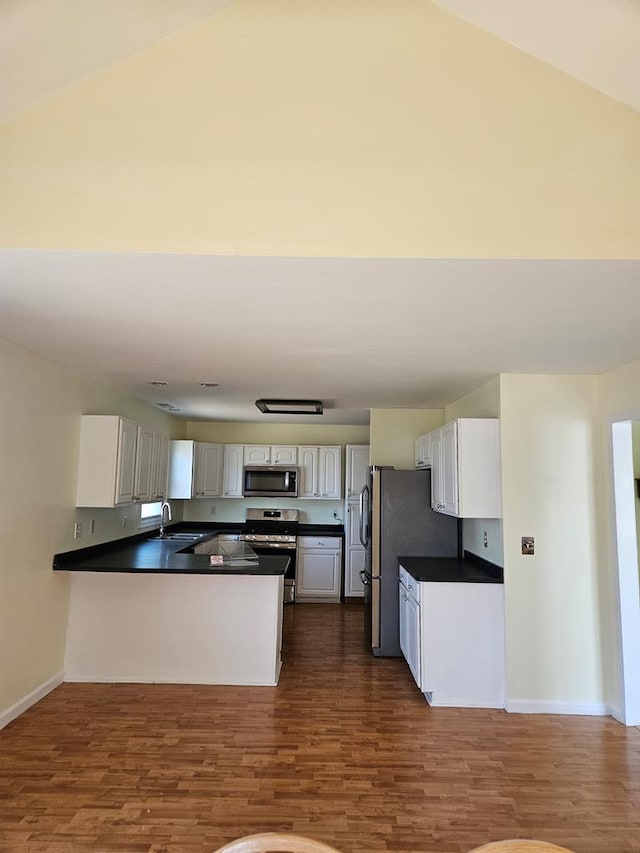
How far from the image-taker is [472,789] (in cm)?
257

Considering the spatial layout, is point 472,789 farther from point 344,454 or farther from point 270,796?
point 344,454

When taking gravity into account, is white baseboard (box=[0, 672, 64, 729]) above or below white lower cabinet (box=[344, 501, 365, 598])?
below

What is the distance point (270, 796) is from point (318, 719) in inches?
34.2

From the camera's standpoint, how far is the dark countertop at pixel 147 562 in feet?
12.3

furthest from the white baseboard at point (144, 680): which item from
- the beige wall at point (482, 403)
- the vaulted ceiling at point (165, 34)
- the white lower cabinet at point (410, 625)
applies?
the vaulted ceiling at point (165, 34)

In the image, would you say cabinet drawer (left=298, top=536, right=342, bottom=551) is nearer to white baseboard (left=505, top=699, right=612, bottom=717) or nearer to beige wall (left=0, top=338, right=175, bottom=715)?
beige wall (left=0, top=338, right=175, bottom=715)

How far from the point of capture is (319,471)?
6781 mm

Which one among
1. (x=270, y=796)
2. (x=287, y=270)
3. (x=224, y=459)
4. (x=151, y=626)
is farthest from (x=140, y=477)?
(x=287, y=270)

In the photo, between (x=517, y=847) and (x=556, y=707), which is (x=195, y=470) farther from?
(x=517, y=847)

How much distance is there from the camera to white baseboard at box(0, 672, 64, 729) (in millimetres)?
3156

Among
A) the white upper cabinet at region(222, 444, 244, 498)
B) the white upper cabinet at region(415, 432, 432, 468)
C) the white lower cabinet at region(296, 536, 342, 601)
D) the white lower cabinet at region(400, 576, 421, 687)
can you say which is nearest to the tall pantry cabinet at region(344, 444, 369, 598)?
the white lower cabinet at region(296, 536, 342, 601)

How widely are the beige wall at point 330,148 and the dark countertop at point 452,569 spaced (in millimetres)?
2510

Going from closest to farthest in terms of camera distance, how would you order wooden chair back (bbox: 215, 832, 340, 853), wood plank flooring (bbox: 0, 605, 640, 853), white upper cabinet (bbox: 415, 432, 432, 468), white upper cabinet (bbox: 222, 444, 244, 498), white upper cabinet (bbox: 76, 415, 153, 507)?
wooden chair back (bbox: 215, 832, 340, 853) < wood plank flooring (bbox: 0, 605, 640, 853) < white upper cabinet (bbox: 76, 415, 153, 507) < white upper cabinet (bbox: 415, 432, 432, 468) < white upper cabinet (bbox: 222, 444, 244, 498)

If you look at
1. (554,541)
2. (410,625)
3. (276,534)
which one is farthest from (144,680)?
(554,541)
